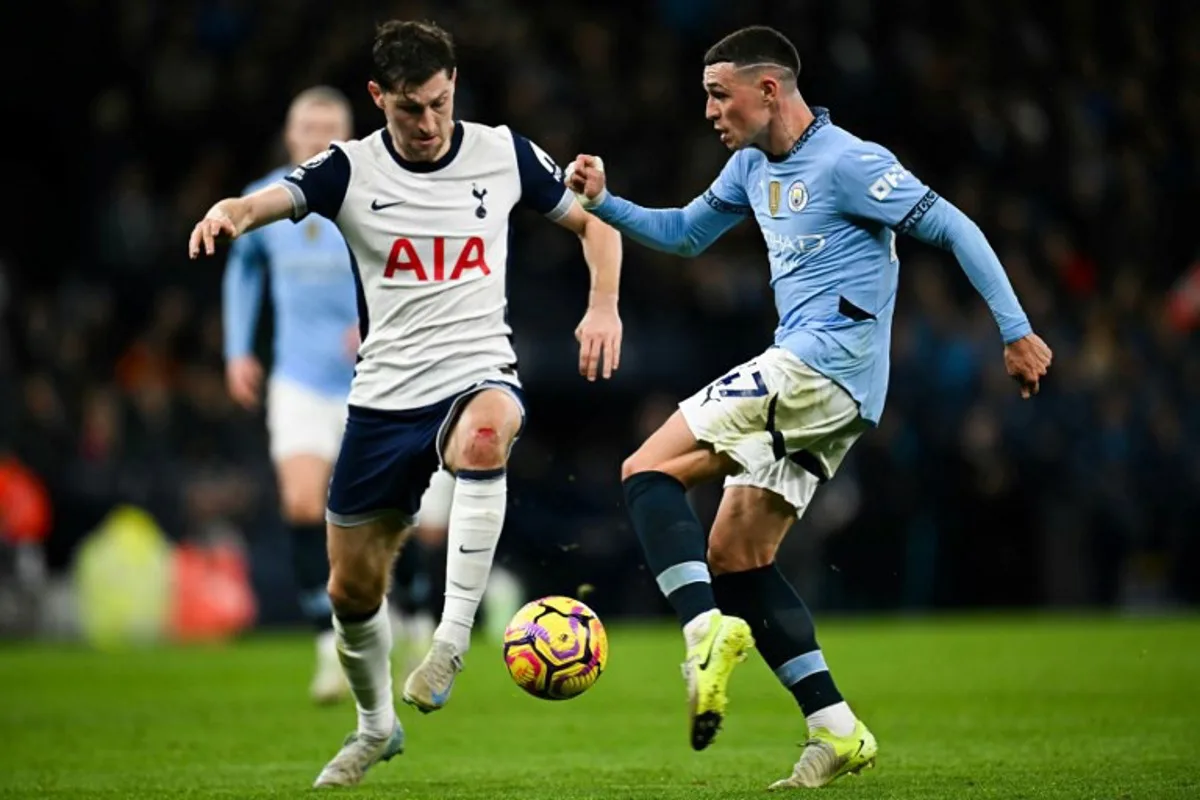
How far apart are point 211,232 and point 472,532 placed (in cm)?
141

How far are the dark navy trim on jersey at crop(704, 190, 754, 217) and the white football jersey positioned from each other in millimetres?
725

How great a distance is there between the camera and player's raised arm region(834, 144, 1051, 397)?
6543mm

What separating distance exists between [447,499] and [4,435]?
5099 mm

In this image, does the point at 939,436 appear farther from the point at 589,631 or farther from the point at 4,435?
the point at 589,631

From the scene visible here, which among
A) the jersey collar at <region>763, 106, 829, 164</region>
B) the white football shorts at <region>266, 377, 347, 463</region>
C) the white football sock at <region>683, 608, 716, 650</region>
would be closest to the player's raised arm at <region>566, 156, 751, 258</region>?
the jersey collar at <region>763, 106, 829, 164</region>

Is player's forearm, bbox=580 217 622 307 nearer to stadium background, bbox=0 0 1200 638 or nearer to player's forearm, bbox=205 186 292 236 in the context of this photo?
player's forearm, bbox=205 186 292 236

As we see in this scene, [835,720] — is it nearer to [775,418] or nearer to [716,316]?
[775,418]

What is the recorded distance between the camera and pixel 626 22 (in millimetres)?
20750

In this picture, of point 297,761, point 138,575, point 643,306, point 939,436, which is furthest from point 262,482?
point 297,761

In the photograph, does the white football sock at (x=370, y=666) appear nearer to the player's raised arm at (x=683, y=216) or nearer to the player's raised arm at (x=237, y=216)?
the player's raised arm at (x=237, y=216)

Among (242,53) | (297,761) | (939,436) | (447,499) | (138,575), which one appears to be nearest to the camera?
(297,761)

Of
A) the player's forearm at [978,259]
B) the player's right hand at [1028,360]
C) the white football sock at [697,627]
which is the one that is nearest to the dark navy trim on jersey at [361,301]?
the white football sock at [697,627]

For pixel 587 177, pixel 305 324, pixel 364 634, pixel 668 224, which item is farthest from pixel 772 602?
pixel 305 324

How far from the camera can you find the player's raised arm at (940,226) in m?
6.54
